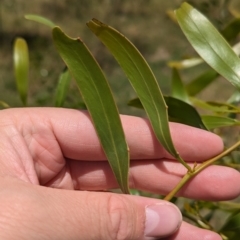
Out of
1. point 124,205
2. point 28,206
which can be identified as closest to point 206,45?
point 124,205

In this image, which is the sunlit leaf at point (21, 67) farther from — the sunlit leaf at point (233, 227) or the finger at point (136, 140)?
the sunlit leaf at point (233, 227)

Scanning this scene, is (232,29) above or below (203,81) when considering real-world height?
above

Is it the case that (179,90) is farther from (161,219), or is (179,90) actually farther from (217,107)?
(161,219)

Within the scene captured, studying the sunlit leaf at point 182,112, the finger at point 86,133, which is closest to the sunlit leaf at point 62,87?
the finger at point 86,133

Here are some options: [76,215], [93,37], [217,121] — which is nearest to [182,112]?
[217,121]

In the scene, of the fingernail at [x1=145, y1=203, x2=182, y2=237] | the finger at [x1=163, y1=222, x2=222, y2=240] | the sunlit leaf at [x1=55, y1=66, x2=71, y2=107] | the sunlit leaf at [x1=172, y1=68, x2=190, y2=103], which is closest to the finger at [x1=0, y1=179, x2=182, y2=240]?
the fingernail at [x1=145, y1=203, x2=182, y2=237]

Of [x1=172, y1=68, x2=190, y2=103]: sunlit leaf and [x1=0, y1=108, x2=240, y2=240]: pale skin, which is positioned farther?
[x1=172, y1=68, x2=190, y2=103]: sunlit leaf

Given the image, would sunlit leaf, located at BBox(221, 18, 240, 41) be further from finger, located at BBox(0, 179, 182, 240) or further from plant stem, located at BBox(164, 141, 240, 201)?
finger, located at BBox(0, 179, 182, 240)

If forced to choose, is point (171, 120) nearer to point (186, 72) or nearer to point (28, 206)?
point (28, 206)
